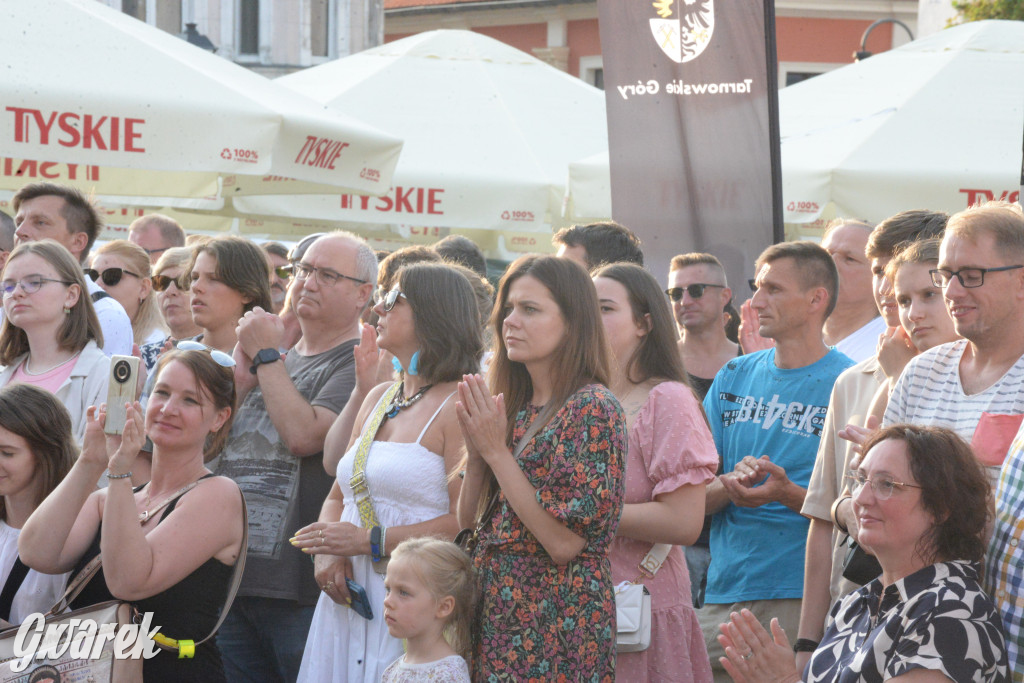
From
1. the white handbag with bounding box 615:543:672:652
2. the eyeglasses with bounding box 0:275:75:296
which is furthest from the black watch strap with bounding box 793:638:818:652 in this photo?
the eyeglasses with bounding box 0:275:75:296

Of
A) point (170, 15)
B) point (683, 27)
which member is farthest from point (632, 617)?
point (170, 15)

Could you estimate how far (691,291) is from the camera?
5.41 meters

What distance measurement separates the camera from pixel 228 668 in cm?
419

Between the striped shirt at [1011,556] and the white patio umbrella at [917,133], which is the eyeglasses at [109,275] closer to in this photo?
the white patio umbrella at [917,133]

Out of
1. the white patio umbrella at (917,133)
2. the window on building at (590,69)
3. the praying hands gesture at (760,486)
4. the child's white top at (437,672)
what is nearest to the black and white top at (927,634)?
the child's white top at (437,672)

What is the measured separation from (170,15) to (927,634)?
30.0 m

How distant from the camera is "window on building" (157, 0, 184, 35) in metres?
29.7

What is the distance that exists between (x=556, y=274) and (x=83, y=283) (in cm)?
229

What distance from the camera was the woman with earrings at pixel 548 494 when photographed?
3.06 m

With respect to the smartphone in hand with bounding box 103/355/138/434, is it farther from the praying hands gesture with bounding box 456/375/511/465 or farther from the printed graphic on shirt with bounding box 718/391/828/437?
the printed graphic on shirt with bounding box 718/391/828/437

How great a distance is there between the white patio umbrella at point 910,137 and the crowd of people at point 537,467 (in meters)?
2.29

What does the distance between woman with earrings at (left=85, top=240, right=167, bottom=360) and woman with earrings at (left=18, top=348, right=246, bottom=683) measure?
2.20 meters

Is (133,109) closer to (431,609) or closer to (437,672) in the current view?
(431,609)

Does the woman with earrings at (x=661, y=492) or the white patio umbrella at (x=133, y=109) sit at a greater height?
the white patio umbrella at (x=133, y=109)
